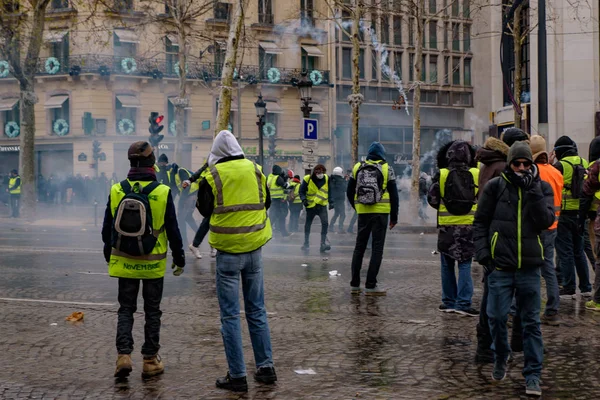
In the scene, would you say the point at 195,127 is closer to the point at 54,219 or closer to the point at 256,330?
the point at 54,219

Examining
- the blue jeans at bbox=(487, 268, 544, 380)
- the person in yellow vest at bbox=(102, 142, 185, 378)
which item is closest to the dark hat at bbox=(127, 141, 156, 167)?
the person in yellow vest at bbox=(102, 142, 185, 378)

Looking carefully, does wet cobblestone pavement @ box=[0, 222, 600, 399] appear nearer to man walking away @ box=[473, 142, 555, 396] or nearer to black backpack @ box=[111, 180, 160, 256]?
man walking away @ box=[473, 142, 555, 396]

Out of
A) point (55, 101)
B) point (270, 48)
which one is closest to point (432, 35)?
point (270, 48)

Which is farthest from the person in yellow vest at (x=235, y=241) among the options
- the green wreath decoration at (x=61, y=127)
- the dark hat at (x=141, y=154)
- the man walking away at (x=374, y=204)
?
the green wreath decoration at (x=61, y=127)

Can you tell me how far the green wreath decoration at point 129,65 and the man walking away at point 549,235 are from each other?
43.7m

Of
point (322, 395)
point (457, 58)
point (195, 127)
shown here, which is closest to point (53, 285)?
point (322, 395)

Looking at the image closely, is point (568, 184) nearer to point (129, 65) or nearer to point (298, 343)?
point (298, 343)

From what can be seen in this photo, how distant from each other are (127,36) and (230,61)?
92.7 ft

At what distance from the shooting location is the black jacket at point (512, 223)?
6.08 metres

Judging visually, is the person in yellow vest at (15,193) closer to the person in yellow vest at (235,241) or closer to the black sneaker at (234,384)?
the person in yellow vest at (235,241)

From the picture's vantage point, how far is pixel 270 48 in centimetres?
5462

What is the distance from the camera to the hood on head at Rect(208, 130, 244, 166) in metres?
6.27

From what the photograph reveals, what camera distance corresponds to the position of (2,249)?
17.4m

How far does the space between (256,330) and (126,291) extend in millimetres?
1037
